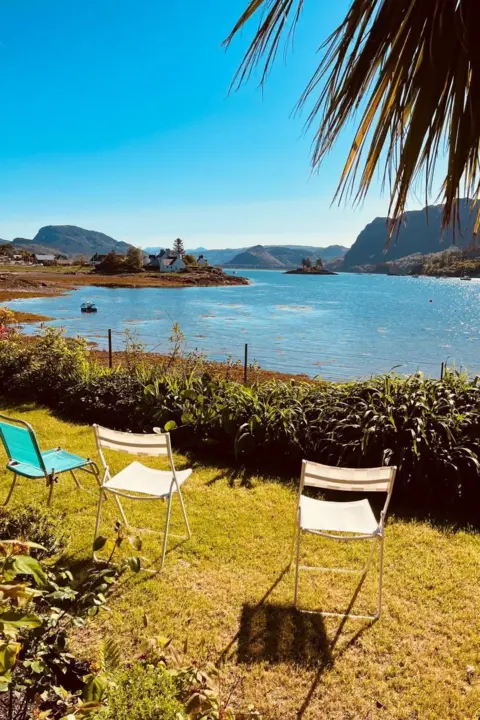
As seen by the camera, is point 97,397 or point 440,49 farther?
point 97,397

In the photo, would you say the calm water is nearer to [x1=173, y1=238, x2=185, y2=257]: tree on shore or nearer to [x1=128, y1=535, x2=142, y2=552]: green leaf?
[x1=128, y1=535, x2=142, y2=552]: green leaf

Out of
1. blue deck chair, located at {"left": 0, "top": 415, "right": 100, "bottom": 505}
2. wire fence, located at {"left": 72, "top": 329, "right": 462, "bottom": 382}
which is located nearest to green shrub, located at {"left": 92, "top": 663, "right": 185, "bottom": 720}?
blue deck chair, located at {"left": 0, "top": 415, "right": 100, "bottom": 505}

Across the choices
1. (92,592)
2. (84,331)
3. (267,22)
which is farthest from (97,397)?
(84,331)

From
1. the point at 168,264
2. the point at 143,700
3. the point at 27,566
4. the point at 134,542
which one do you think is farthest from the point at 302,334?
the point at 168,264

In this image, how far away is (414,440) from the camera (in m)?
4.66

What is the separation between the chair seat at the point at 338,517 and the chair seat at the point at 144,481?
3.41 feet

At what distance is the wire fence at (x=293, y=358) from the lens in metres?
19.3

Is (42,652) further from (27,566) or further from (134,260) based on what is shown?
(134,260)

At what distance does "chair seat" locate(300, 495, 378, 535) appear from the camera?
3.01 m

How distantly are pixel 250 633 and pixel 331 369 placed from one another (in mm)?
17874

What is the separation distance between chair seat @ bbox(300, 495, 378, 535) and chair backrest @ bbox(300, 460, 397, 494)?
0.26 meters

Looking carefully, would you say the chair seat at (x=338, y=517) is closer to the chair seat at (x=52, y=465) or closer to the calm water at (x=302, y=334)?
the chair seat at (x=52, y=465)

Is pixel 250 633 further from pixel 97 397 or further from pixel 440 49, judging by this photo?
pixel 97 397

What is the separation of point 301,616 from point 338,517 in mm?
697
